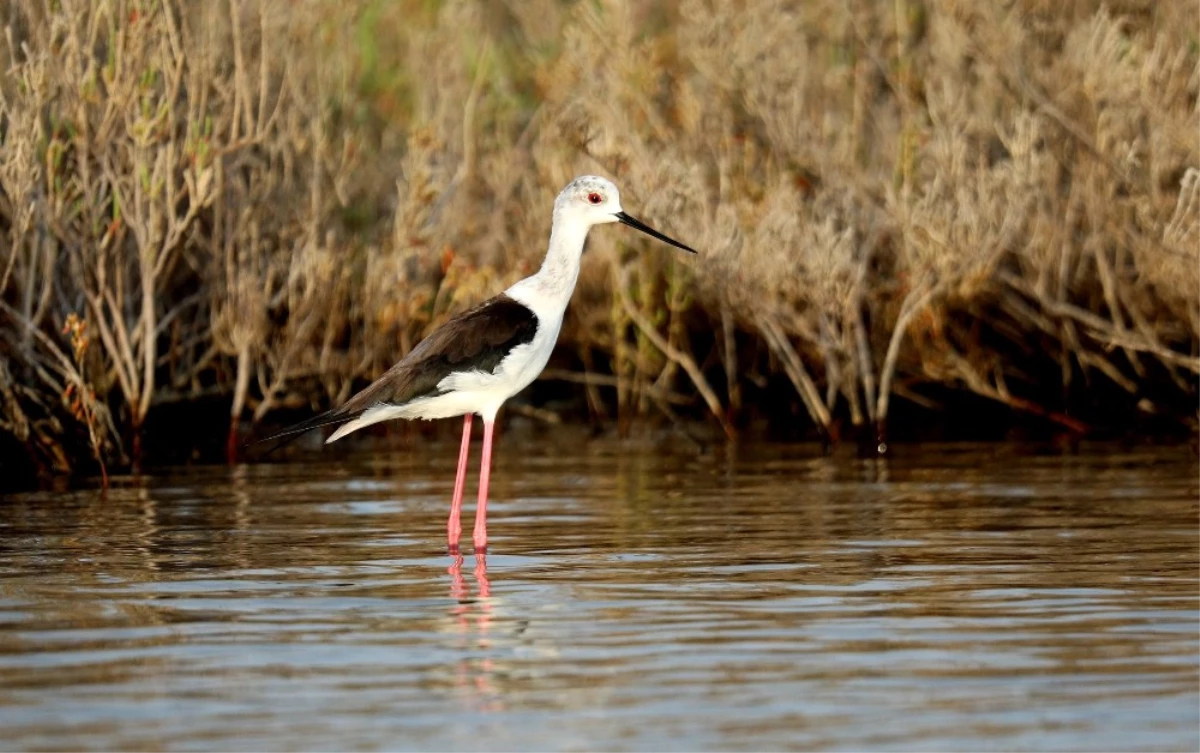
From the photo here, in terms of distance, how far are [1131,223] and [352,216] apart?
4723 millimetres

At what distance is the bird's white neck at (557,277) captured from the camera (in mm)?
8508

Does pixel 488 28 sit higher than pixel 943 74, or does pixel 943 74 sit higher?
pixel 488 28

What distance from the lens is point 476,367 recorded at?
822 centimetres

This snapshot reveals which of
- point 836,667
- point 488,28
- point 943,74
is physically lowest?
point 836,667

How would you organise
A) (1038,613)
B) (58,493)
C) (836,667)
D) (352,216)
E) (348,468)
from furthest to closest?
(352,216), (348,468), (58,493), (1038,613), (836,667)

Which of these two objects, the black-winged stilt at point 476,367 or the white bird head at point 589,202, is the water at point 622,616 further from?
the white bird head at point 589,202

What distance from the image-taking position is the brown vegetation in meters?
11.1

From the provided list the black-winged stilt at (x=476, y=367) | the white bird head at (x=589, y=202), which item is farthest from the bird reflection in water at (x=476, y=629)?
the white bird head at (x=589, y=202)

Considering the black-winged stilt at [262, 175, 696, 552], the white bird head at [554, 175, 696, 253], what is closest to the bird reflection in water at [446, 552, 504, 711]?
the black-winged stilt at [262, 175, 696, 552]

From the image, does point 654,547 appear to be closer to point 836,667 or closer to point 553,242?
point 553,242

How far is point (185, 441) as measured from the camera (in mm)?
12906

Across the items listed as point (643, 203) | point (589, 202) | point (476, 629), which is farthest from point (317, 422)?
point (643, 203)

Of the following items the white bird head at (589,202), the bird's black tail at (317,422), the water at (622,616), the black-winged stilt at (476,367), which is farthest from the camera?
the white bird head at (589,202)

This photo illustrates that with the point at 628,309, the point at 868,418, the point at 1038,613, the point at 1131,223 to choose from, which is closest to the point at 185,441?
the point at 628,309
